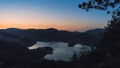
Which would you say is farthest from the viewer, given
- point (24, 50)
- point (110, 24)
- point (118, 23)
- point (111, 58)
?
point (24, 50)

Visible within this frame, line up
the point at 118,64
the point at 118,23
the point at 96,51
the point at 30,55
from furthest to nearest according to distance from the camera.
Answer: the point at 30,55, the point at 96,51, the point at 118,23, the point at 118,64

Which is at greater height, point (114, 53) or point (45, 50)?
point (114, 53)

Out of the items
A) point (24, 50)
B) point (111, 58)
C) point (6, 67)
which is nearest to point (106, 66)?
point (111, 58)

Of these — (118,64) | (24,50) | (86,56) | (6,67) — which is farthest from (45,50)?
(118,64)

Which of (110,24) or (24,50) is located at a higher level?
(110,24)

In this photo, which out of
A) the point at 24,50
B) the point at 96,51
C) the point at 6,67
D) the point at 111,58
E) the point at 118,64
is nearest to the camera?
the point at 118,64

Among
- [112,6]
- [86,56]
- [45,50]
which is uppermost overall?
[112,6]

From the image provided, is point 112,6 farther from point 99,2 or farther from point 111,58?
point 111,58

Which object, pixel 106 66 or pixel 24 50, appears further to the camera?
pixel 24 50

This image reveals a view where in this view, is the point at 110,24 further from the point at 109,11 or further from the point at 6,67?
the point at 6,67

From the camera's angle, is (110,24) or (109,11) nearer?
(109,11)
